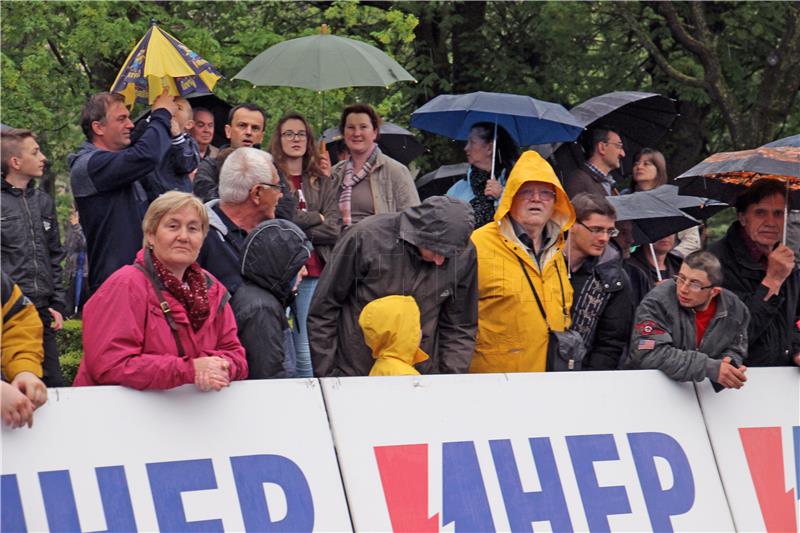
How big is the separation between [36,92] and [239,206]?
9.35 m

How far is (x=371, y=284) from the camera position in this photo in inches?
237

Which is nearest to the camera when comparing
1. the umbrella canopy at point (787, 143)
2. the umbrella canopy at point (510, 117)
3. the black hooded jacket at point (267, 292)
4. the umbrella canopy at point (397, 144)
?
the black hooded jacket at point (267, 292)

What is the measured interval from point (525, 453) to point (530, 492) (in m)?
0.18

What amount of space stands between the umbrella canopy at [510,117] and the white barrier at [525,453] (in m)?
2.66

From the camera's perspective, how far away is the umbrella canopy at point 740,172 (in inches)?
A: 262

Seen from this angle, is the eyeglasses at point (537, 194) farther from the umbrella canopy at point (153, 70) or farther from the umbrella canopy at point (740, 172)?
the umbrella canopy at point (153, 70)

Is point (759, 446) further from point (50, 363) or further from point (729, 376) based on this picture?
point (50, 363)

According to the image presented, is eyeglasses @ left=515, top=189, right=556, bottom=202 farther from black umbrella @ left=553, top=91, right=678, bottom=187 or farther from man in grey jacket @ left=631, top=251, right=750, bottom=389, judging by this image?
black umbrella @ left=553, top=91, right=678, bottom=187

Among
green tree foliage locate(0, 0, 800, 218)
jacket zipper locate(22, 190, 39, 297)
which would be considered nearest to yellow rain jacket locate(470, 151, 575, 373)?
jacket zipper locate(22, 190, 39, 297)

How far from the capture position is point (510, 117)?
838cm

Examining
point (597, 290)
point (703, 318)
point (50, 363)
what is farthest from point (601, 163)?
point (50, 363)

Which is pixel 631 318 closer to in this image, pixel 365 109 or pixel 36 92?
pixel 365 109

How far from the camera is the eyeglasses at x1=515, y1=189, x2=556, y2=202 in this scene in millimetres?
6559

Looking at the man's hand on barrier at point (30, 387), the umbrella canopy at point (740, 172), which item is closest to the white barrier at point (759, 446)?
the umbrella canopy at point (740, 172)
